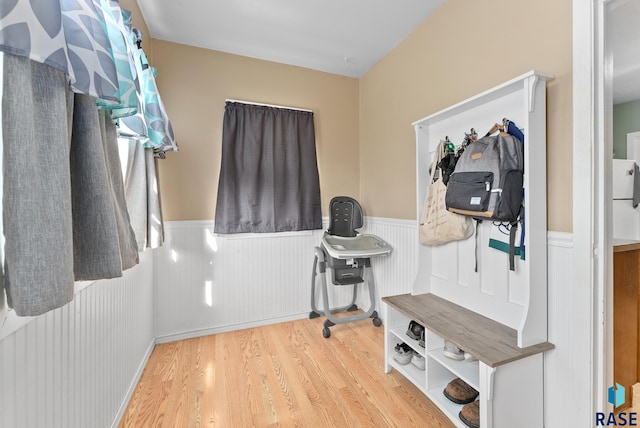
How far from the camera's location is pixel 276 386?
1826 millimetres

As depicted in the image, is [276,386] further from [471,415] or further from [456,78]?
[456,78]

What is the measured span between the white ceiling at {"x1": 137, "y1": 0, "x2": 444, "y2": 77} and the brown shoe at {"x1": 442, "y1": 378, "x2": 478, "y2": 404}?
8.30 ft

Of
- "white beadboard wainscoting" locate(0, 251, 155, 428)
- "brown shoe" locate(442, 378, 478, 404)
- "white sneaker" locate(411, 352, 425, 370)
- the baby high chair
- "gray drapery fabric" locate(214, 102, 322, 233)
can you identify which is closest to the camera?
"white beadboard wainscoting" locate(0, 251, 155, 428)

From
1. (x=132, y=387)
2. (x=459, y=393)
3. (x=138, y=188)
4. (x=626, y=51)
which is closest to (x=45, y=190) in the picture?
(x=138, y=188)

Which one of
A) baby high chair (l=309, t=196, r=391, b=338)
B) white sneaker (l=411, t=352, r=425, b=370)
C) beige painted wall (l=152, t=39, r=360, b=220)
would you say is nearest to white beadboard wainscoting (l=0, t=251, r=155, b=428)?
beige painted wall (l=152, t=39, r=360, b=220)

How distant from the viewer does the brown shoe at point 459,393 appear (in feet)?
4.81

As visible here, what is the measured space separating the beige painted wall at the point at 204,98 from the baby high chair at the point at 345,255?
32.8 inches

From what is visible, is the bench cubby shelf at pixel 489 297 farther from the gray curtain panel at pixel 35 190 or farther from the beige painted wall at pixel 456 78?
the gray curtain panel at pixel 35 190

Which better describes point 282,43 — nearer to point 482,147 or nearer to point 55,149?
point 482,147

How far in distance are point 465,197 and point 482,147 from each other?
0.96ft

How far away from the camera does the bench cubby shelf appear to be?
1280mm

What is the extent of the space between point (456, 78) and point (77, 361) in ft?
8.50

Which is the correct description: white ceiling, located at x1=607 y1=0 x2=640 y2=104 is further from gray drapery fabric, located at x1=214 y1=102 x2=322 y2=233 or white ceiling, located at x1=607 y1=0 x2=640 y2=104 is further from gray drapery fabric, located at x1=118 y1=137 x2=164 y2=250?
gray drapery fabric, located at x1=118 y1=137 x2=164 y2=250

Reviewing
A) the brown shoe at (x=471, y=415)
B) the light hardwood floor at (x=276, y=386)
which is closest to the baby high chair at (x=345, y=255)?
the light hardwood floor at (x=276, y=386)
